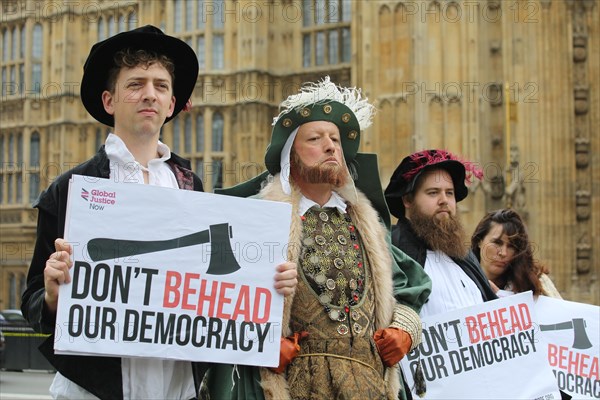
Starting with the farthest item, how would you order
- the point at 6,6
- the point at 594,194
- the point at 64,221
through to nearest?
the point at 6,6, the point at 594,194, the point at 64,221

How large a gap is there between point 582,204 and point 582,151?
106 cm

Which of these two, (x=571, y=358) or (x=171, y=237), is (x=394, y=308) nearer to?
(x=171, y=237)

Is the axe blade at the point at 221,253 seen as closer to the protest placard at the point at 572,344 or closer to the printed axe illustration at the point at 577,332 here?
the protest placard at the point at 572,344

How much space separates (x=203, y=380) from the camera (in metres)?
3.76

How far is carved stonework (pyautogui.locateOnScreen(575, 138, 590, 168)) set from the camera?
60.5 ft

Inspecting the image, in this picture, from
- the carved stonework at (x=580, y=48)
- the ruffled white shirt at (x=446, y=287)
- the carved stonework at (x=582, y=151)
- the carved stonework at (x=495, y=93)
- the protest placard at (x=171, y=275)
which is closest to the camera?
the protest placard at (x=171, y=275)

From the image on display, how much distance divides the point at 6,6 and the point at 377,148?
1626 cm

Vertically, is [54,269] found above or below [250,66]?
below

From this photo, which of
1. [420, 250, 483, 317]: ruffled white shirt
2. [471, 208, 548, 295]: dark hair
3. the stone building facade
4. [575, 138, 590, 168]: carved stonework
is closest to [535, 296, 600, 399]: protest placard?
[471, 208, 548, 295]: dark hair

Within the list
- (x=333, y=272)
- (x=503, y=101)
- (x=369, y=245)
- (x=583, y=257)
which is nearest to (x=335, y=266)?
(x=333, y=272)

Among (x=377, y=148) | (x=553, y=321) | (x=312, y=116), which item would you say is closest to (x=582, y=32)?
(x=377, y=148)

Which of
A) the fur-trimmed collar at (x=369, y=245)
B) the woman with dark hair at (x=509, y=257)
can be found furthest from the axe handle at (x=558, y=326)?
the fur-trimmed collar at (x=369, y=245)

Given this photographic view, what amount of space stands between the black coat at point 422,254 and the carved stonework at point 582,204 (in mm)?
13679

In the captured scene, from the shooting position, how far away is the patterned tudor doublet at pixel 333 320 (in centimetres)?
381
